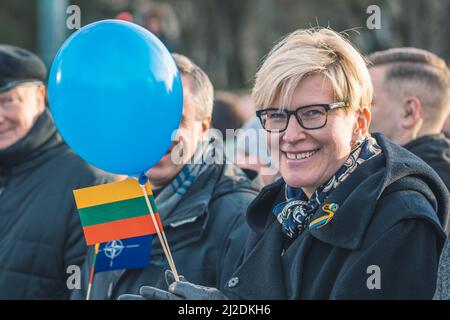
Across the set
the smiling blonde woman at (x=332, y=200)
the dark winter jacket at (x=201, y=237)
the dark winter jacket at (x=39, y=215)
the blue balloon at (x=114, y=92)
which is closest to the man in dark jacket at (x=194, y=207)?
the dark winter jacket at (x=201, y=237)

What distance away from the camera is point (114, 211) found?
3338 mm

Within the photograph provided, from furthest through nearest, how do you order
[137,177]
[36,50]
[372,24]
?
[36,50] → [372,24] → [137,177]

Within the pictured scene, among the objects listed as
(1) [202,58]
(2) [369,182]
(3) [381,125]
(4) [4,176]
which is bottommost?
(1) [202,58]

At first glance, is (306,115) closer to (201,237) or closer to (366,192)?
(366,192)

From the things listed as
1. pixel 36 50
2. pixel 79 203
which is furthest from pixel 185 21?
pixel 79 203

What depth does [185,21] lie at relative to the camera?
21.6 m

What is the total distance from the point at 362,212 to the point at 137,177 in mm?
993

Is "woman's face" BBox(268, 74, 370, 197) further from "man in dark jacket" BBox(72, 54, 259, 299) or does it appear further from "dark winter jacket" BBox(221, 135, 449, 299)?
"man in dark jacket" BBox(72, 54, 259, 299)

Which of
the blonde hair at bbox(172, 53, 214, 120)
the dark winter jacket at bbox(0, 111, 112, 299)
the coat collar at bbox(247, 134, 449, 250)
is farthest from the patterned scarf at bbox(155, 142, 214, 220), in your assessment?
the coat collar at bbox(247, 134, 449, 250)

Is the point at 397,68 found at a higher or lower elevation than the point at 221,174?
higher

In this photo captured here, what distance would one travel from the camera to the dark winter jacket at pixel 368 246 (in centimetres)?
263

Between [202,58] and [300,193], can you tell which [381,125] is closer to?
[300,193]

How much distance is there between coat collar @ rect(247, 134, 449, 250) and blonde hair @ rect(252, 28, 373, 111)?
243mm

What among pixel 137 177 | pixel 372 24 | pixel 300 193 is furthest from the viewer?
pixel 372 24
